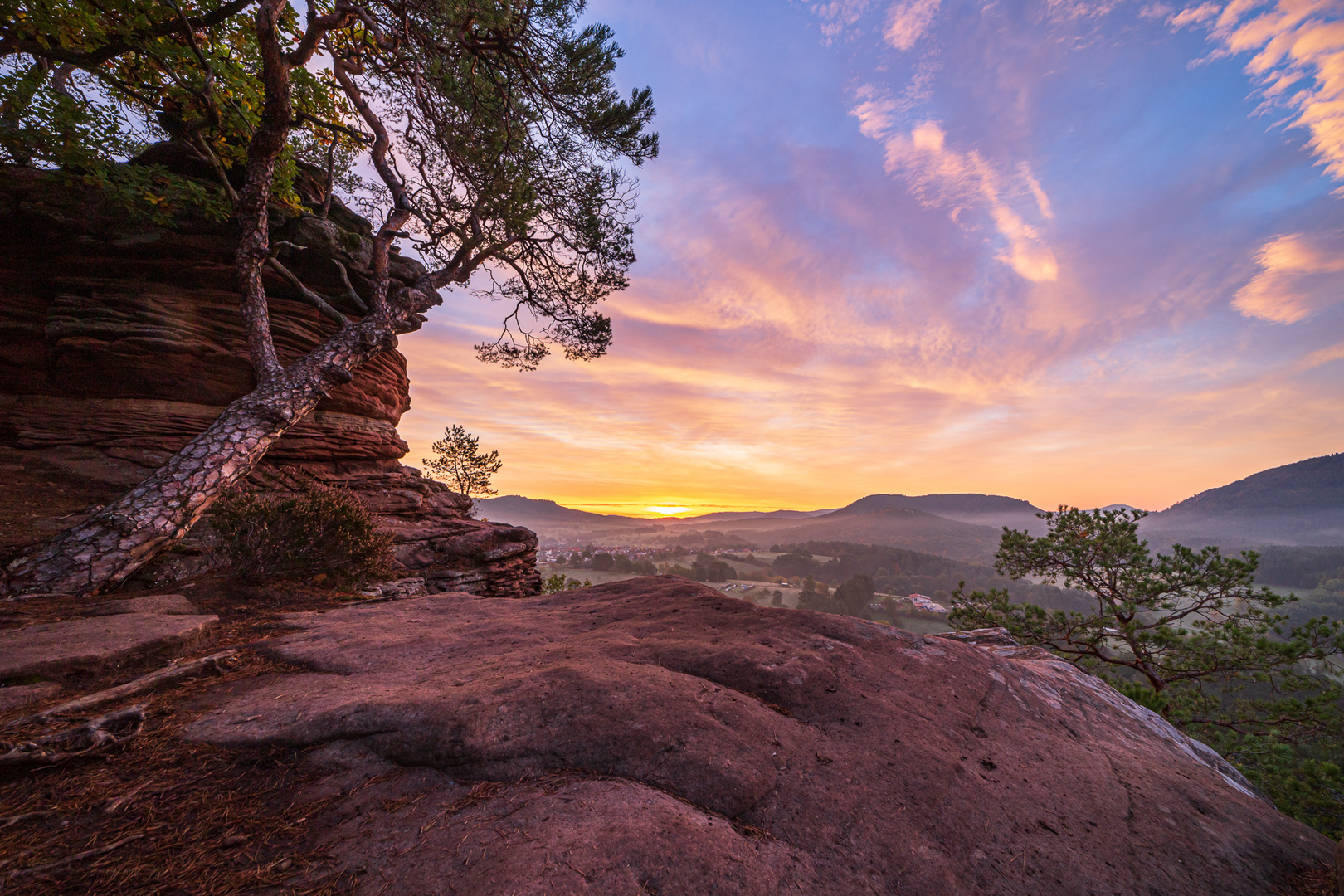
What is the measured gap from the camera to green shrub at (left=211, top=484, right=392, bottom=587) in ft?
21.1

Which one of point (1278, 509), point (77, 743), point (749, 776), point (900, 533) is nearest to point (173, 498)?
point (77, 743)

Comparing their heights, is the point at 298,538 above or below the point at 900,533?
above

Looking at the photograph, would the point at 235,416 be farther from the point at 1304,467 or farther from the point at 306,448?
the point at 1304,467

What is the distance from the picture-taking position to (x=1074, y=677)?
4.51 metres

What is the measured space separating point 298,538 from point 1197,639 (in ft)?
65.3

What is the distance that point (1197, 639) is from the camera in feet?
34.9

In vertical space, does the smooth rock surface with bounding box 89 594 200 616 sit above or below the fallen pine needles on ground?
above

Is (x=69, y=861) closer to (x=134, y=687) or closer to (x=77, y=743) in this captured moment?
(x=77, y=743)

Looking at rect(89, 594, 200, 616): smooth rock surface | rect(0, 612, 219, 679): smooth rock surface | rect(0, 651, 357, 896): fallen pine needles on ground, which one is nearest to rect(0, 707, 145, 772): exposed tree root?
rect(0, 651, 357, 896): fallen pine needles on ground

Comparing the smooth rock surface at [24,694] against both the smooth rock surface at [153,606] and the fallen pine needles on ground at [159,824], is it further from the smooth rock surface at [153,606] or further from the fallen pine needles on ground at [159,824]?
the smooth rock surface at [153,606]

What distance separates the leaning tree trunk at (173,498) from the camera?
5562 mm

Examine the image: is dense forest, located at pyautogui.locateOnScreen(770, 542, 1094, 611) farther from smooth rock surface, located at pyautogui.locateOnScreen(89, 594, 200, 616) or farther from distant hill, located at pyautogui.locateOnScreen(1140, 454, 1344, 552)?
smooth rock surface, located at pyautogui.locateOnScreen(89, 594, 200, 616)

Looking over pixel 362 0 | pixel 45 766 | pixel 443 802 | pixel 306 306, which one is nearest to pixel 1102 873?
pixel 443 802

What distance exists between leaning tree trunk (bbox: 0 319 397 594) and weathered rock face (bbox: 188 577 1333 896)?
450cm
